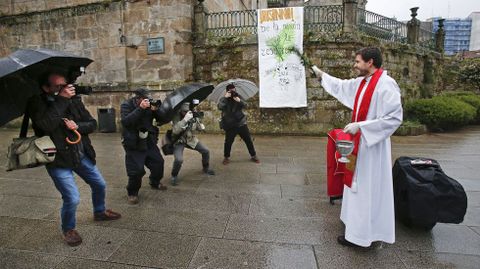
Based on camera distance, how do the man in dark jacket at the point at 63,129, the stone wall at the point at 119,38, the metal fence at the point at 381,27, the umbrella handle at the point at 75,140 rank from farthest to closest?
1. the metal fence at the point at 381,27
2. the stone wall at the point at 119,38
3. the umbrella handle at the point at 75,140
4. the man in dark jacket at the point at 63,129

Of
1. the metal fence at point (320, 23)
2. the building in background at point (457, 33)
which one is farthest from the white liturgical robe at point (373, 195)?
the building in background at point (457, 33)

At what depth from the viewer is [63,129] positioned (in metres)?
3.11

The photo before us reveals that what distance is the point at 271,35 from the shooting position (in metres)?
9.31

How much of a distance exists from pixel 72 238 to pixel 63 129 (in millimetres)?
1109

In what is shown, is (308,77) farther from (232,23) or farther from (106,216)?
(106,216)

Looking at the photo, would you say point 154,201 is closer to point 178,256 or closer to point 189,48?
point 178,256

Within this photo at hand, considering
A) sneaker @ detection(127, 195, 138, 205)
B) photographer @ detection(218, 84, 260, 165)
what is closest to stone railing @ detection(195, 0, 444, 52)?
photographer @ detection(218, 84, 260, 165)

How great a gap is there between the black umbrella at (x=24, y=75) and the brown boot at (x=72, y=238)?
4.06 feet

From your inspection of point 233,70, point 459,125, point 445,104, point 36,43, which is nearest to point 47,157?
point 233,70

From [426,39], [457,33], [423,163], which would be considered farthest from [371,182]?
[457,33]

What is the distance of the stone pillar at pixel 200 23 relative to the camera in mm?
9797

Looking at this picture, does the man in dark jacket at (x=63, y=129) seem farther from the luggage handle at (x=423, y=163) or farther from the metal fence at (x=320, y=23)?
the metal fence at (x=320, y=23)

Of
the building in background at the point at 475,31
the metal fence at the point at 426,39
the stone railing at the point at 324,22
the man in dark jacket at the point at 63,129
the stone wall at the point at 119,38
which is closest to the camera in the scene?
the man in dark jacket at the point at 63,129

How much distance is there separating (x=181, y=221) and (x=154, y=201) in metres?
0.80
